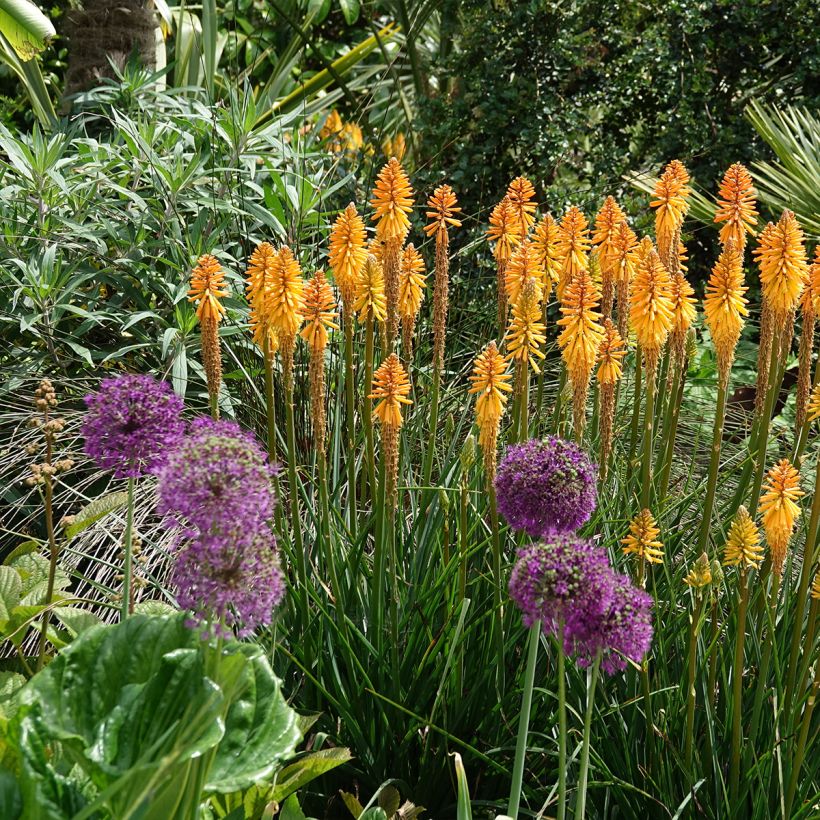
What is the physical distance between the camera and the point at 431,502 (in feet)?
10.8

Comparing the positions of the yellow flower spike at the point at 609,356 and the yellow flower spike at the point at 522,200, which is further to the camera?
the yellow flower spike at the point at 522,200

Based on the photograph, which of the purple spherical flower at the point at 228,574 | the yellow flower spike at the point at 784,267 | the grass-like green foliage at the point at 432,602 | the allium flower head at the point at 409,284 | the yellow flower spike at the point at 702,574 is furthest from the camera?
the allium flower head at the point at 409,284

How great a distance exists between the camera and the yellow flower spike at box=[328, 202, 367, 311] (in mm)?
2875

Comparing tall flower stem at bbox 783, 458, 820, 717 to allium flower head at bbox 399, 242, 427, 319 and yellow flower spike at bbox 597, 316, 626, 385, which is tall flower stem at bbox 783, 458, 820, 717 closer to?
yellow flower spike at bbox 597, 316, 626, 385

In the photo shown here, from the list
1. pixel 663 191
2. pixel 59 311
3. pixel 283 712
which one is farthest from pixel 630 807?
pixel 59 311

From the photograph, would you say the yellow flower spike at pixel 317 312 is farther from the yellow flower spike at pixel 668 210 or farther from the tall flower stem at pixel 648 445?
the yellow flower spike at pixel 668 210

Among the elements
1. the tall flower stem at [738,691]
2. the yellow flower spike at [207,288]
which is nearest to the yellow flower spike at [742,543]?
the tall flower stem at [738,691]

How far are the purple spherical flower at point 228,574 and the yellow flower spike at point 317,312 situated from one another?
3.73ft

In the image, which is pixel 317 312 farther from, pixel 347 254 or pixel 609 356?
pixel 609 356

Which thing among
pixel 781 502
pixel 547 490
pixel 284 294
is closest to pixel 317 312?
pixel 284 294

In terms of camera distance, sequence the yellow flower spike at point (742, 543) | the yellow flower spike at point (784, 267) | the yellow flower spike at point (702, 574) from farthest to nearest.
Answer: the yellow flower spike at point (784, 267) < the yellow flower spike at point (742, 543) < the yellow flower spike at point (702, 574)

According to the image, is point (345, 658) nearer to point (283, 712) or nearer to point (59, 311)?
point (283, 712)

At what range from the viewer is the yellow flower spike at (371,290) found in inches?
118

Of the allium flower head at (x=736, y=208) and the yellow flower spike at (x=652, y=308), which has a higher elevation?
the allium flower head at (x=736, y=208)
